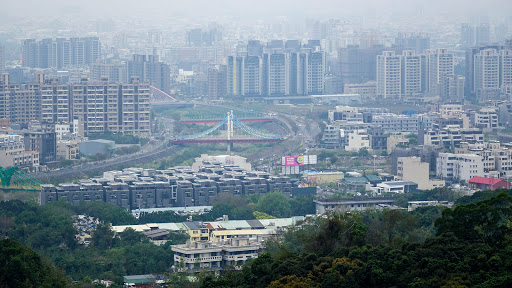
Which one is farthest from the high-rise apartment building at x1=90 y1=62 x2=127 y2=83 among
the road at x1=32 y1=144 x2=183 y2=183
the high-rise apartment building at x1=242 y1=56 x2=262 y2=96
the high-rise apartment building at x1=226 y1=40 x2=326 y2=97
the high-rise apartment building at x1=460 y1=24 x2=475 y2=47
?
the high-rise apartment building at x1=460 y1=24 x2=475 y2=47

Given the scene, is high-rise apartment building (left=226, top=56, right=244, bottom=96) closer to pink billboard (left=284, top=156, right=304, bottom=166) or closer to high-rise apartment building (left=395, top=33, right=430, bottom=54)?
high-rise apartment building (left=395, top=33, right=430, bottom=54)

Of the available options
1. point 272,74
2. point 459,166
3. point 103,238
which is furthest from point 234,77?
point 103,238

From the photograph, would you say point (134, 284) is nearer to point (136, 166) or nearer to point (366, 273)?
point (366, 273)

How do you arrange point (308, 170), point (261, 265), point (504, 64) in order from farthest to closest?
point (504, 64)
point (308, 170)
point (261, 265)

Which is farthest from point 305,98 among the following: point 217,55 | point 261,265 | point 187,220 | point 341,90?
point 261,265

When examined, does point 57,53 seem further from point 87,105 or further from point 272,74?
point 87,105

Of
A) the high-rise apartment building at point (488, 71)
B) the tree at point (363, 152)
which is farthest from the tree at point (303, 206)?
the high-rise apartment building at point (488, 71)

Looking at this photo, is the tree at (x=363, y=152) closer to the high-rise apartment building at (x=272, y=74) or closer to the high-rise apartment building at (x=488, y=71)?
the high-rise apartment building at (x=488, y=71)
